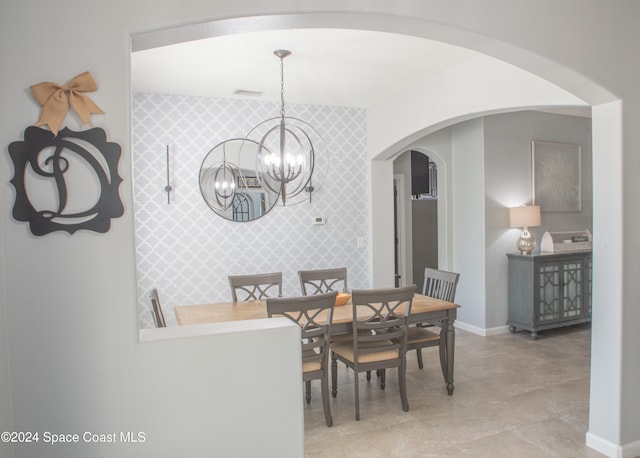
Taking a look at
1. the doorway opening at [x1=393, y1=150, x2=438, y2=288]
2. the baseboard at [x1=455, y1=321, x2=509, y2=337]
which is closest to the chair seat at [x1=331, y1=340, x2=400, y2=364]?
the baseboard at [x1=455, y1=321, x2=509, y2=337]

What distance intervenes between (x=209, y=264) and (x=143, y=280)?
25.3 inches

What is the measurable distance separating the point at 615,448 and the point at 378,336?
152cm

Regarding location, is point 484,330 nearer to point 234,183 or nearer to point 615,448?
point 615,448

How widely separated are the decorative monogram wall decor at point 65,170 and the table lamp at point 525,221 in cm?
476

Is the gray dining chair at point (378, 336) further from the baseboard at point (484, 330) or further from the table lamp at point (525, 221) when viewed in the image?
the table lamp at point (525, 221)

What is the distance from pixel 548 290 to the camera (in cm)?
523

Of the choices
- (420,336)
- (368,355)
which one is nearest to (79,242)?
(368,355)

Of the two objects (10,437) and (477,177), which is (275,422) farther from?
(477,177)

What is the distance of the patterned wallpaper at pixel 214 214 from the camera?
4.40 meters

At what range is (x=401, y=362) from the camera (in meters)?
3.36

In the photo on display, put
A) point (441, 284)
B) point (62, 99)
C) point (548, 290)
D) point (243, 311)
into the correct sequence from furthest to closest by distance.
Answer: point (548, 290)
point (441, 284)
point (243, 311)
point (62, 99)

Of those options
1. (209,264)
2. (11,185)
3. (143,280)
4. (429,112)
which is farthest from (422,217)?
(11,185)

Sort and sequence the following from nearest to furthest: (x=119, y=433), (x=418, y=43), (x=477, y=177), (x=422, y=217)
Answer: (x=119, y=433) < (x=418, y=43) < (x=477, y=177) < (x=422, y=217)

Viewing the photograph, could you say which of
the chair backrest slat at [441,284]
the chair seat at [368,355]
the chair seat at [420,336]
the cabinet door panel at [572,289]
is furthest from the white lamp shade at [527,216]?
the chair seat at [368,355]
